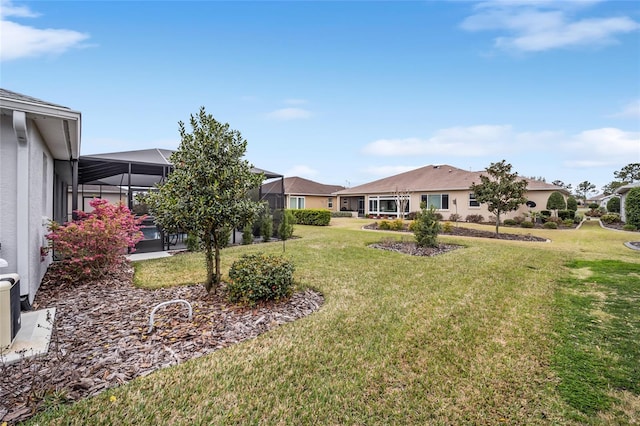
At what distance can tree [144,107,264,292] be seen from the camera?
452 cm

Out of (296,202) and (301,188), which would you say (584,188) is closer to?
(301,188)

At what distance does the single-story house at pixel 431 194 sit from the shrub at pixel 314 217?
23.1 feet

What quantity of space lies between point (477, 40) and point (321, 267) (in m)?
12.2

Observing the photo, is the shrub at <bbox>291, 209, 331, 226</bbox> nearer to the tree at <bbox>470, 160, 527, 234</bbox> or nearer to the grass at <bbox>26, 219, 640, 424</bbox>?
the tree at <bbox>470, 160, 527, 234</bbox>

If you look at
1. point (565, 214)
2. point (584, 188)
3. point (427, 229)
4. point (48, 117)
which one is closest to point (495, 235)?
point (427, 229)

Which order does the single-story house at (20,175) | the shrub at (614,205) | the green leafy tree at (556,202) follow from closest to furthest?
the single-story house at (20,175) → the green leafy tree at (556,202) → the shrub at (614,205)

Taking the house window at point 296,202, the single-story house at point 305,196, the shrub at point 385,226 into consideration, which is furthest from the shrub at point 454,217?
the house window at point 296,202

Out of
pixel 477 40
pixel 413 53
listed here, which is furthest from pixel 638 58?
pixel 413 53

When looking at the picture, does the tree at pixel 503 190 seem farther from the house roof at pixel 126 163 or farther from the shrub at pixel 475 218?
the house roof at pixel 126 163

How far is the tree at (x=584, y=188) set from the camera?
237 feet

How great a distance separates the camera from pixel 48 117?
4.46 metres

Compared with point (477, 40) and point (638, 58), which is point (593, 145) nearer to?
point (638, 58)

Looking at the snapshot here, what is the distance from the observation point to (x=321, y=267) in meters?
7.44

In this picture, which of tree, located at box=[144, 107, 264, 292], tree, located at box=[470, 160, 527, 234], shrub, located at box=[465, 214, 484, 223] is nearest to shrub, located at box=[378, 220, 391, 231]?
tree, located at box=[470, 160, 527, 234]
